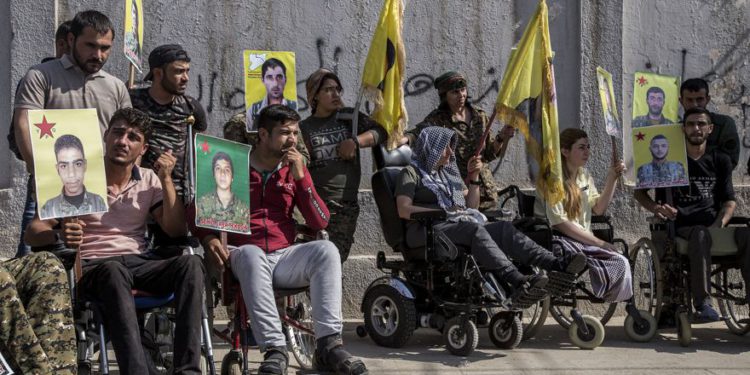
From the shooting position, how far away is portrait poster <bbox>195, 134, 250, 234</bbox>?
5602 millimetres

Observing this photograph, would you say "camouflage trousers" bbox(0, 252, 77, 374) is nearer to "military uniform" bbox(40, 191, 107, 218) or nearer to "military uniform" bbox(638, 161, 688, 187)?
"military uniform" bbox(40, 191, 107, 218)

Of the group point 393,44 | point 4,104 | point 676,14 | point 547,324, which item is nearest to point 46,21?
point 4,104

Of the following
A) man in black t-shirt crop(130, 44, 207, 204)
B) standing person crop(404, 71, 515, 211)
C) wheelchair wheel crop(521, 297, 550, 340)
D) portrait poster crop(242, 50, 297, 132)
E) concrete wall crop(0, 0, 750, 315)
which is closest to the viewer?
man in black t-shirt crop(130, 44, 207, 204)

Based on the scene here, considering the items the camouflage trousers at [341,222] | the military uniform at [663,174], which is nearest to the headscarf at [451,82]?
the camouflage trousers at [341,222]

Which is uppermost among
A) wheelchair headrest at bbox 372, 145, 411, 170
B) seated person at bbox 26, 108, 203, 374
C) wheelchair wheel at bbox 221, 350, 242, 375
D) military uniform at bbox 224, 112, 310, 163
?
military uniform at bbox 224, 112, 310, 163

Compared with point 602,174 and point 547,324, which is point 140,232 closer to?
point 547,324

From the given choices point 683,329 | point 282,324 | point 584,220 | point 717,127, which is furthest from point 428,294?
point 717,127

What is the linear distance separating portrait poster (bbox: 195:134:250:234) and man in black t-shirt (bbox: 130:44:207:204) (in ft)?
2.29

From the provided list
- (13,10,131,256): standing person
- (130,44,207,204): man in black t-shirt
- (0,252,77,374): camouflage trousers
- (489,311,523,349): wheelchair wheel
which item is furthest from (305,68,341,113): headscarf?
(0,252,77,374): camouflage trousers

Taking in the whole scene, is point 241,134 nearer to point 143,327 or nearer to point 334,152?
point 334,152

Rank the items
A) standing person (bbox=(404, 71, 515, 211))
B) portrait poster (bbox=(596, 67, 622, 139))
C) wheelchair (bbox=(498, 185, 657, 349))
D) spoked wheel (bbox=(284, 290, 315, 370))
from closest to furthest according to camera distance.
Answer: spoked wheel (bbox=(284, 290, 315, 370)) → wheelchair (bbox=(498, 185, 657, 349)) → portrait poster (bbox=(596, 67, 622, 139)) → standing person (bbox=(404, 71, 515, 211))

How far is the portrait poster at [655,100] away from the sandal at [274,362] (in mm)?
3245

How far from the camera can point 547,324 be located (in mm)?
8141

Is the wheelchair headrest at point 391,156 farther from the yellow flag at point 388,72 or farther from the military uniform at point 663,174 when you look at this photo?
the military uniform at point 663,174
